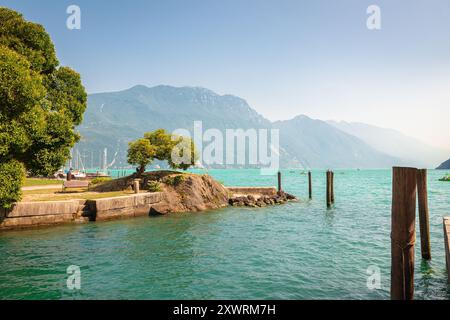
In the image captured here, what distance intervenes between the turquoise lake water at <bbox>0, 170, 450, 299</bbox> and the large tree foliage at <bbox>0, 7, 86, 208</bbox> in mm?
4489

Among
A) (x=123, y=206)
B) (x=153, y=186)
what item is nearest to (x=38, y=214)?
(x=123, y=206)

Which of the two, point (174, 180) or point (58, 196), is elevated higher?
point (174, 180)

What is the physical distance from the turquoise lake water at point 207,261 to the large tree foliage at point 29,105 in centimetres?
449

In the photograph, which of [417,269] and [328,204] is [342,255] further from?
[328,204]

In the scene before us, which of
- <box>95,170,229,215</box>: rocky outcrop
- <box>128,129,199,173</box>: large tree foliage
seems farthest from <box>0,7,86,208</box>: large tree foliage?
<box>95,170,229,215</box>: rocky outcrop

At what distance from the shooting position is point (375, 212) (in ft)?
101

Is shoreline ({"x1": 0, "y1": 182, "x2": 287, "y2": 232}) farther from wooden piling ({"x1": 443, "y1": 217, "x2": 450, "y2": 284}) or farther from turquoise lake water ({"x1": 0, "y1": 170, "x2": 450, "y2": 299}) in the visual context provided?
wooden piling ({"x1": 443, "y1": 217, "x2": 450, "y2": 284})

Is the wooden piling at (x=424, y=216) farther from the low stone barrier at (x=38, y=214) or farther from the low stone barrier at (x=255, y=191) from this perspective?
the low stone barrier at (x=255, y=191)

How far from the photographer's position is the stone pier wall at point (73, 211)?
1955cm

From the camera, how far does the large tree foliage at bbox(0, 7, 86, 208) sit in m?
16.8

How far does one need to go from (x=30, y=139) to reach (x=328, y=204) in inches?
1206

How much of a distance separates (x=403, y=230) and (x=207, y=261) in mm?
8949

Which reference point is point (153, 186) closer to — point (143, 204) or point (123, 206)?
point (143, 204)

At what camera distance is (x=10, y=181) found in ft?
58.4
